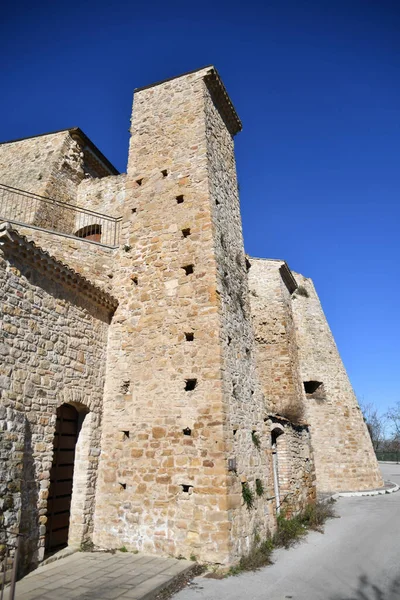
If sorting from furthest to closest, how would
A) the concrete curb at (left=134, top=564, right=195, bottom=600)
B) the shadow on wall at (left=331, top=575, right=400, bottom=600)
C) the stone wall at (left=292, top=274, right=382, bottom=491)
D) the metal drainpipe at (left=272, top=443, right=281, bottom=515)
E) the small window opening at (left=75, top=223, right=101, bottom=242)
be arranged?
the stone wall at (left=292, top=274, right=382, bottom=491) < the small window opening at (left=75, top=223, right=101, bottom=242) < the metal drainpipe at (left=272, top=443, right=281, bottom=515) < the shadow on wall at (left=331, top=575, right=400, bottom=600) < the concrete curb at (left=134, top=564, right=195, bottom=600)

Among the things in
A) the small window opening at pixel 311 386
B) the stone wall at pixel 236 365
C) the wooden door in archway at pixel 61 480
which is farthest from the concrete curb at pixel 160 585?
the small window opening at pixel 311 386

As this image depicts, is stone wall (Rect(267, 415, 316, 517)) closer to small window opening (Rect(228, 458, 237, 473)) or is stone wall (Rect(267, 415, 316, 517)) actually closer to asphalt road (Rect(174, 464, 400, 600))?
asphalt road (Rect(174, 464, 400, 600))

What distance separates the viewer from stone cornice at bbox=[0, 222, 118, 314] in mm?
6695

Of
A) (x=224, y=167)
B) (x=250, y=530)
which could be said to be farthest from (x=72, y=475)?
(x=224, y=167)

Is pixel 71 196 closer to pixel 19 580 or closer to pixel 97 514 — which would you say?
pixel 97 514

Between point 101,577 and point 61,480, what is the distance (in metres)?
2.26

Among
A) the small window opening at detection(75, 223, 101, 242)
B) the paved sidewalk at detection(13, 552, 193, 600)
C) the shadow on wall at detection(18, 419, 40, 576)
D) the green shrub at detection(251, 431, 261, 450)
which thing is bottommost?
the paved sidewalk at detection(13, 552, 193, 600)

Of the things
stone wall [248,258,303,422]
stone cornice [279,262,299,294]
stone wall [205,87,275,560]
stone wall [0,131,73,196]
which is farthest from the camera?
stone cornice [279,262,299,294]

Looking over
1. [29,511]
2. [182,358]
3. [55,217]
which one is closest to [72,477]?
[29,511]

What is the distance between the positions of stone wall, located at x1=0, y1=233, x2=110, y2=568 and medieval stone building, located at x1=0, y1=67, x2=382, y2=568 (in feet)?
0.09

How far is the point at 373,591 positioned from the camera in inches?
236

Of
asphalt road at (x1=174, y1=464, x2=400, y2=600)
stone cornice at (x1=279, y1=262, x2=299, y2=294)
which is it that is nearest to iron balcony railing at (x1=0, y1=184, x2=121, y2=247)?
stone cornice at (x1=279, y1=262, x2=299, y2=294)

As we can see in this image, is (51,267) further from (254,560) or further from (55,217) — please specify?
(254,560)

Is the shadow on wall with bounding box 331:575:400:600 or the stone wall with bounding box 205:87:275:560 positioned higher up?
the stone wall with bounding box 205:87:275:560
